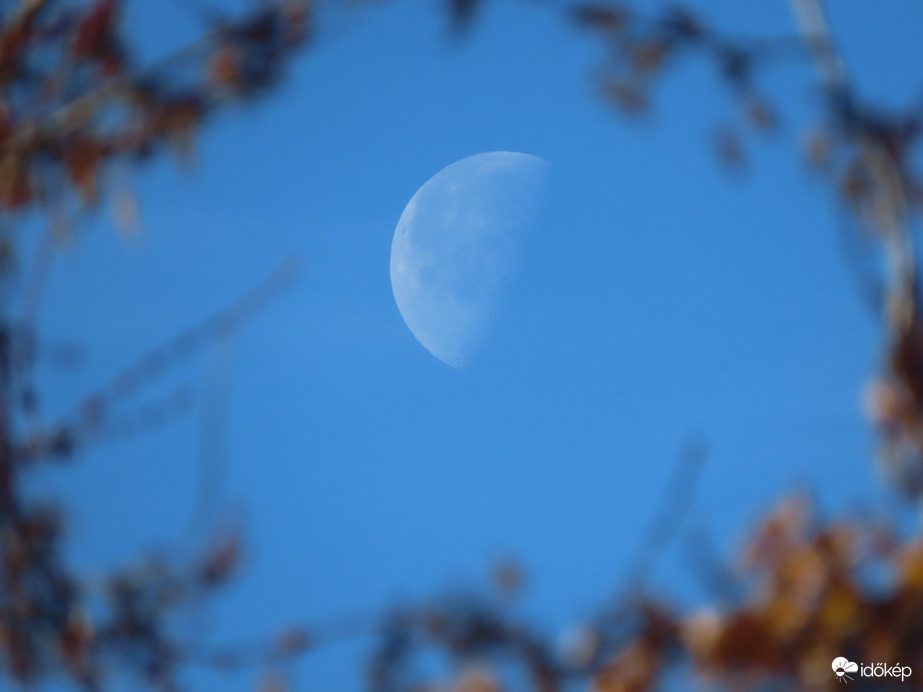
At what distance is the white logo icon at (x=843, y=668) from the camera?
165cm

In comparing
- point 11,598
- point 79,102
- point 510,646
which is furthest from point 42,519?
point 510,646

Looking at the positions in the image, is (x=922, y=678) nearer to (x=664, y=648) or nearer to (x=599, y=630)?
(x=664, y=648)

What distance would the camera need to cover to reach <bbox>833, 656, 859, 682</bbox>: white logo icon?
1.65 meters

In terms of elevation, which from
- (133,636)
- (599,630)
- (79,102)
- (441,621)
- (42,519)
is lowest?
(599,630)

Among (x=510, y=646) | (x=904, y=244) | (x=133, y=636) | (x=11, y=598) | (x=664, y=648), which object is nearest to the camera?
(x=904, y=244)

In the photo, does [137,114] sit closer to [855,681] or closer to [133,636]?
[133,636]

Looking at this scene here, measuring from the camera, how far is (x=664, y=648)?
5.96ft

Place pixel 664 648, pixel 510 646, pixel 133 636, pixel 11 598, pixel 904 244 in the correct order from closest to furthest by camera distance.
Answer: pixel 904 244 < pixel 664 648 < pixel 510 646 < pixel 11 598 < pixel 133 636

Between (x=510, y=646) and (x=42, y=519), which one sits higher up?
(x=42, y=519)

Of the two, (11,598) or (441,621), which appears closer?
(441,621)

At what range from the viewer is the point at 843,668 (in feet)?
5.43

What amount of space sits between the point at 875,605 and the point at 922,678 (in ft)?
0.52

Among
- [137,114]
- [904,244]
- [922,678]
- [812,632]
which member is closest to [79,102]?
[137,114]

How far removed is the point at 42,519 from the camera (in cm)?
263
